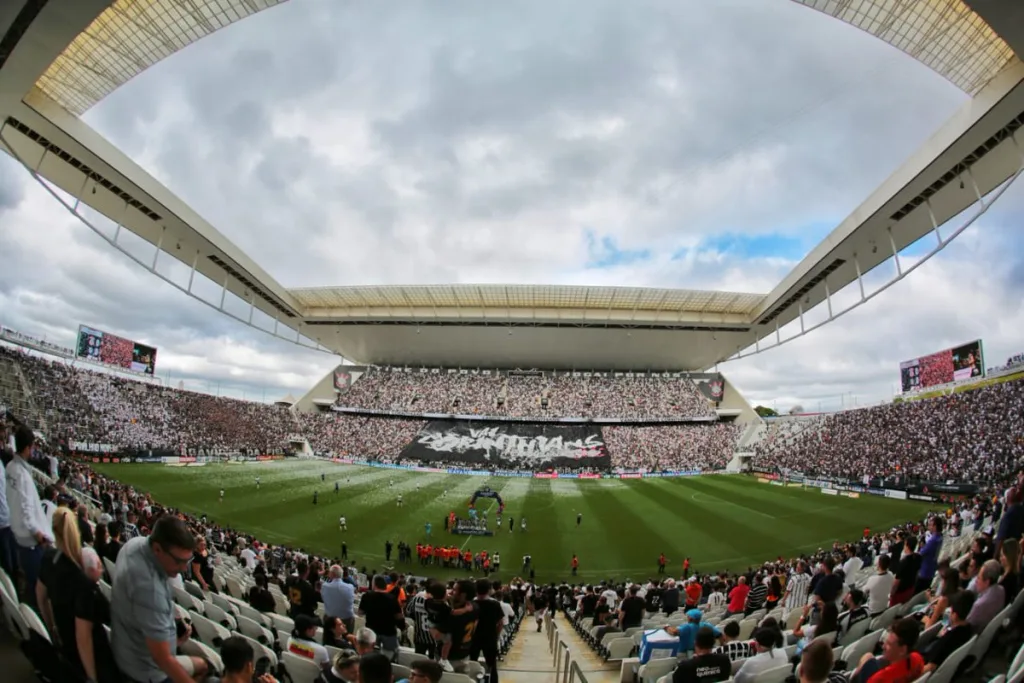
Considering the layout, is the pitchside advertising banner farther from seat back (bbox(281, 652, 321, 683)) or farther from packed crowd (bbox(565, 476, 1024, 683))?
seat back (bbox(281, 652, 321, 683))

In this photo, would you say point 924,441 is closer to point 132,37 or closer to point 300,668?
point 300,668

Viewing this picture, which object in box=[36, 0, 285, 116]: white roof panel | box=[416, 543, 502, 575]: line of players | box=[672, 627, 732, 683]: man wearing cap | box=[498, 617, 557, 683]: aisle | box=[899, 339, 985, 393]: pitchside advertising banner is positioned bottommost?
box=[416, 543, 502, 575]: line of players

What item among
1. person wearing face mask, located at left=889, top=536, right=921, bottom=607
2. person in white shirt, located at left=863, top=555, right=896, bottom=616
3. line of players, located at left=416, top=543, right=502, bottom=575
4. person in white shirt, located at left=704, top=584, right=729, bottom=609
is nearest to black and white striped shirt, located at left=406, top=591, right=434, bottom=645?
person in white shirt, located at left=863, top=555, right=896, bottom=616

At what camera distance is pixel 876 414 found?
137 ft

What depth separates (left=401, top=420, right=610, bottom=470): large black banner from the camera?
47781mm

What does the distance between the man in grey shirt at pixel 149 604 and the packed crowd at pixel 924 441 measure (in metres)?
33.6

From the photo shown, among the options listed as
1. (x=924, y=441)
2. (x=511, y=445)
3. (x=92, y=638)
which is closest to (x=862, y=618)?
(x=92, y=638)

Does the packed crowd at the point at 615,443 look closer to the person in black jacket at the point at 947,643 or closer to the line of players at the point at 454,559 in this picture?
the line of players at the point at 454,559

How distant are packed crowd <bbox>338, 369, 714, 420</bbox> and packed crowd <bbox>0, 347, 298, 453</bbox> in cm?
1186

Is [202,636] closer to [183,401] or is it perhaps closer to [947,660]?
[947,660]

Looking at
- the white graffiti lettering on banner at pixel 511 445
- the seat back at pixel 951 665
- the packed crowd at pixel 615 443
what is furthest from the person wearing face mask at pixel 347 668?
the white graffiti lettering on banner at pixel 511 445

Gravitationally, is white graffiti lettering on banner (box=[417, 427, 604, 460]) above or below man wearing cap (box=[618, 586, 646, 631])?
above

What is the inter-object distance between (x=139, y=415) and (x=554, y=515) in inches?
1504

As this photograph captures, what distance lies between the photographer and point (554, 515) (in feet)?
89.0
